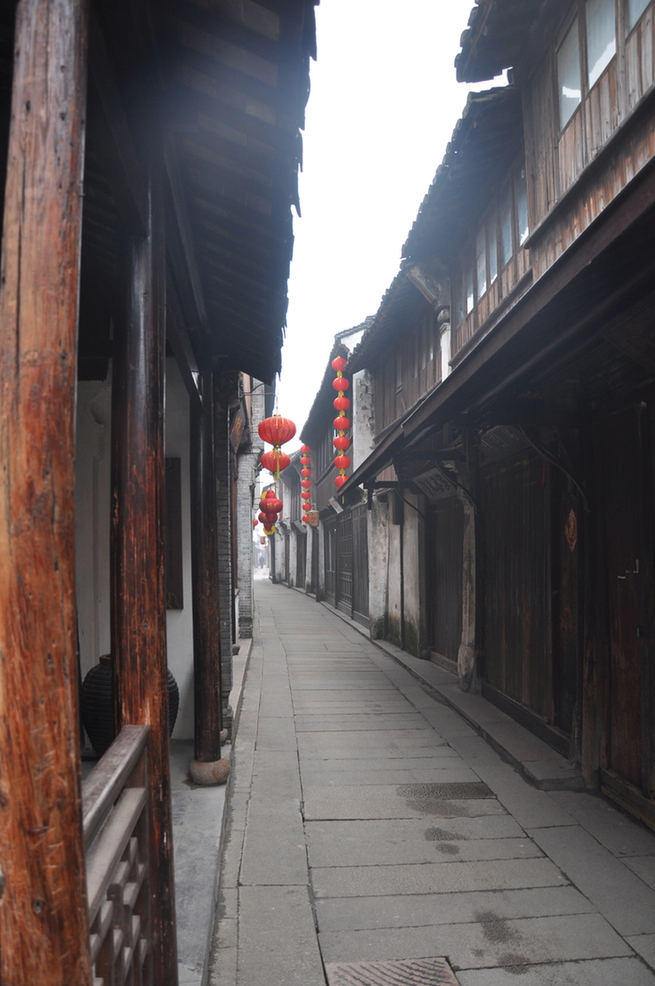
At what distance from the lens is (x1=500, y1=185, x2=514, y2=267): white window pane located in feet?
26.3

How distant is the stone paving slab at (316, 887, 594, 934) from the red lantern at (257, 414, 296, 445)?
9.84 metres

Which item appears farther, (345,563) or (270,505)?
(345,563)

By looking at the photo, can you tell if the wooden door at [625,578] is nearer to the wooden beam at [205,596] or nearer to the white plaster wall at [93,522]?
the wooden beam at [205,596]

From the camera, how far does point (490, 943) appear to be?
3461mm

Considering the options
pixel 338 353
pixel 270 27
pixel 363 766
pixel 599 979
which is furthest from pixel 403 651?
pixel 270 27

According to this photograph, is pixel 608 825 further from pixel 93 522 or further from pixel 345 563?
pixel 345 563

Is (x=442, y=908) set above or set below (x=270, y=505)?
below

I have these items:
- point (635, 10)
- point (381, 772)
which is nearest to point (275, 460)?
point (381, 772)

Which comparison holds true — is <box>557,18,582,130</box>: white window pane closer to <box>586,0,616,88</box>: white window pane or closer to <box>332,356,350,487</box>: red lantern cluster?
<box>586,0,616,88</box>: white window pane

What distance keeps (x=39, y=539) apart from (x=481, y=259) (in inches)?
337

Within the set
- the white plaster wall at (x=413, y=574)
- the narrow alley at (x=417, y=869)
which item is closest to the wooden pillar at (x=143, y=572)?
the narrow alley at (x=417, y=869)

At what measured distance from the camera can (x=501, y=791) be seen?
5629mm

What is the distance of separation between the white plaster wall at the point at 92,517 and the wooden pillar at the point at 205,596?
3.71 feet

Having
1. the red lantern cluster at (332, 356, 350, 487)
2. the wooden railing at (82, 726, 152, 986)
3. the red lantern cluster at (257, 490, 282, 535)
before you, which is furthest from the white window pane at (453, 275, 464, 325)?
the red lantern cluster at (257, 490, 282, 535)
